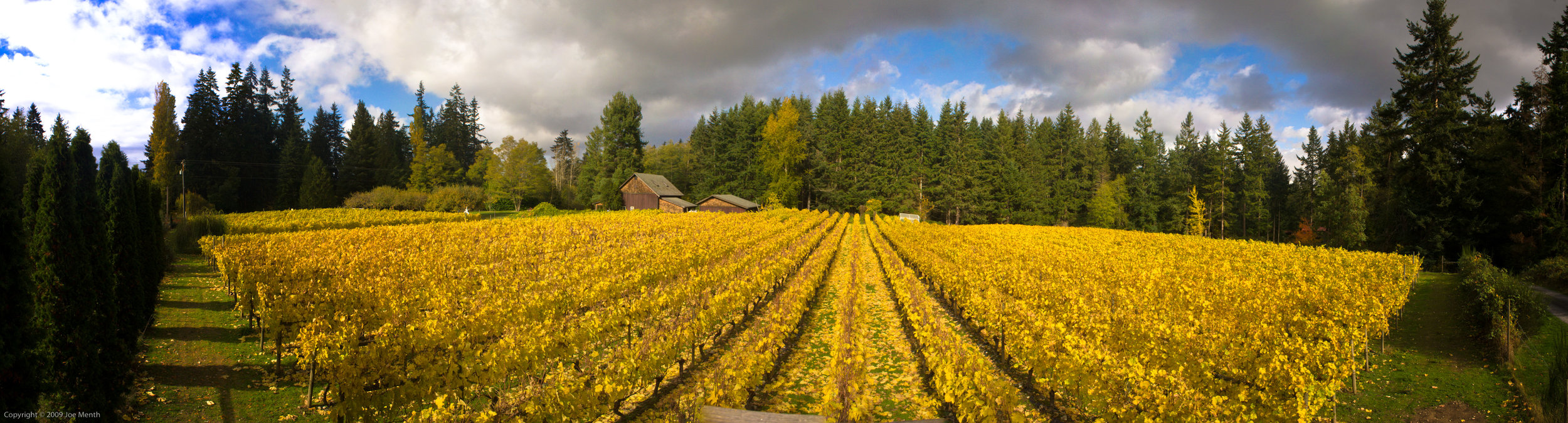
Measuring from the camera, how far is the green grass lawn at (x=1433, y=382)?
7336 millimetres

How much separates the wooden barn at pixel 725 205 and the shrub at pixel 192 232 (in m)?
31.8

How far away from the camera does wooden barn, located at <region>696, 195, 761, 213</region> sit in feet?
164

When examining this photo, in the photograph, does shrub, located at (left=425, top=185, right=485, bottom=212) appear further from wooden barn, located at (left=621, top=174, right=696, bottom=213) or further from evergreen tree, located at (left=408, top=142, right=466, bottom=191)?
wooden barn, located at (left=621, top=174, right=696, bottom=213)

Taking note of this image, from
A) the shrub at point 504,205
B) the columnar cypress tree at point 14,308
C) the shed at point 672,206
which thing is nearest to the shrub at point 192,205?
the shrub at point 504,205

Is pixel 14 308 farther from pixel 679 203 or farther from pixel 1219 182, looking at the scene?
pixel 1219 182

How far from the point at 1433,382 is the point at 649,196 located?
48081mm

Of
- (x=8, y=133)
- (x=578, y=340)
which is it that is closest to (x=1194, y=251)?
(x=578, y=340)

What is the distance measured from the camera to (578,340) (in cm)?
844

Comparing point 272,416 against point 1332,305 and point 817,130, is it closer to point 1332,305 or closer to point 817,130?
point 1332,305

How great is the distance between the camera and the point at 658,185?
52.5 metres

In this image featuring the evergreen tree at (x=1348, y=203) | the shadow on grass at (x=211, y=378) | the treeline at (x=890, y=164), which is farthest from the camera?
the treeline at (x=890, y=164)

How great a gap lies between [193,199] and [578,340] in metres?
47.7

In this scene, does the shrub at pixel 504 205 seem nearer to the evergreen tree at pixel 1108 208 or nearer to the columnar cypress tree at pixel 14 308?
the columnar cypress tree at pixel 14 308

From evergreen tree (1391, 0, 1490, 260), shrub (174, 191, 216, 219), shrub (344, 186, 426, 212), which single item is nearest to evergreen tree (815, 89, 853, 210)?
evergreen tree (1391, 0, 1490, 260)
